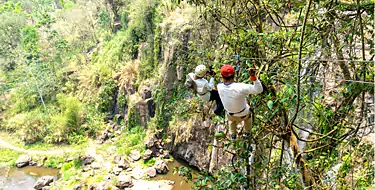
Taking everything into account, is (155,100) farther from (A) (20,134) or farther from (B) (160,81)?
(A) (20,134)

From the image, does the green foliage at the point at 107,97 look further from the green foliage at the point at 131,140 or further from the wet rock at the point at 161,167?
the wet rock at the point at 161,167

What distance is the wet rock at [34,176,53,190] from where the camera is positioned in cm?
1218

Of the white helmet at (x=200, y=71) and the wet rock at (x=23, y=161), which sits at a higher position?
the white helmet at (x=200, y=71)

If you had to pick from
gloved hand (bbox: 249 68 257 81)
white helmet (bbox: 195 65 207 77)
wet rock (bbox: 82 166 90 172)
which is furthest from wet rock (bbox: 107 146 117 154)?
gloved hand (bbox: 249 68 257 81)

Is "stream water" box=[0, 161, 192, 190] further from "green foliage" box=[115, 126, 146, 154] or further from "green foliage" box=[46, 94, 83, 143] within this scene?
"green foliage" box=[115, 126, 146, 154]

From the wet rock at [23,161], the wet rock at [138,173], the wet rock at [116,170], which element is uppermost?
the wet rock at [138,173]

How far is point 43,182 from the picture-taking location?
12.3 m

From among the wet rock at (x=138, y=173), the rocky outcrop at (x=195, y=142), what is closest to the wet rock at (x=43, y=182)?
the wet rock at (x=138, y=173)

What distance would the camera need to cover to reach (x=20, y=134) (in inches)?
684

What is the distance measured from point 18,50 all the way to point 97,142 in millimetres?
11870

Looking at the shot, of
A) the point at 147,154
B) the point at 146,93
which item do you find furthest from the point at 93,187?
the point at 146,93

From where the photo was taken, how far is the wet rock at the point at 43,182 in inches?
479

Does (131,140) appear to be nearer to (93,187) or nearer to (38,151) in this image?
(93,187)

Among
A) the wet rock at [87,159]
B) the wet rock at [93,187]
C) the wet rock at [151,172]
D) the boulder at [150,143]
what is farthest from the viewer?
the wet rock at [87,159]
